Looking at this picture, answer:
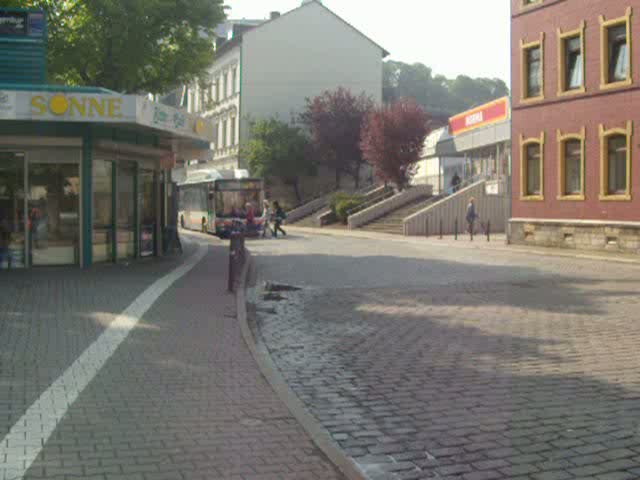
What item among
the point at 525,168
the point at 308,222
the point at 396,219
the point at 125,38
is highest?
the point at 125,38

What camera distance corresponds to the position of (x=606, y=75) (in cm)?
2677

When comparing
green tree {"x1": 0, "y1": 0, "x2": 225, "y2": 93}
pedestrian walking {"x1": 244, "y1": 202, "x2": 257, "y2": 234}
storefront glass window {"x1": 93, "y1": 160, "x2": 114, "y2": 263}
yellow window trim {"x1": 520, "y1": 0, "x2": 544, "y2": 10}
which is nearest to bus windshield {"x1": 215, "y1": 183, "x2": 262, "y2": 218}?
pedestrian walking {"x1": 244, "y1": 202, "x2": 257, "y2": 234}

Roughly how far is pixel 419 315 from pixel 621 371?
14.5 ft

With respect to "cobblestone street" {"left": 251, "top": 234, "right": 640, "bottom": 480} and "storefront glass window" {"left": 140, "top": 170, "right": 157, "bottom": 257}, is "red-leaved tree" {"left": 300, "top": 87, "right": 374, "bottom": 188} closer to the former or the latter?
"storefront glass window" {"left": 140, "top": 170, "right": 157, "bottom": 257}

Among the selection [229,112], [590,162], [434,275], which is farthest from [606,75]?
[229,112]

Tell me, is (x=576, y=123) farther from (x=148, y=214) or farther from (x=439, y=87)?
(x=439, y=87)

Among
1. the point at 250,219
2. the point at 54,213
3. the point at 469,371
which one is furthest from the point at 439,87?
the point at 469,371

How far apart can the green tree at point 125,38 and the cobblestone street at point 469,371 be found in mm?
10350

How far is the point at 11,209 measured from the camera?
1766cm

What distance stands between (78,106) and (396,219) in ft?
92.9

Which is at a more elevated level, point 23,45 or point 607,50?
point 607,50

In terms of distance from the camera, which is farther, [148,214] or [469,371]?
[148,214]

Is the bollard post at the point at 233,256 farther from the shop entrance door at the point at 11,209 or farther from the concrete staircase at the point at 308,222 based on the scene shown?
the concrete staircase at the point at 308,222

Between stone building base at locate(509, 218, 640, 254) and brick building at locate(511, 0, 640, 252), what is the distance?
4cm
